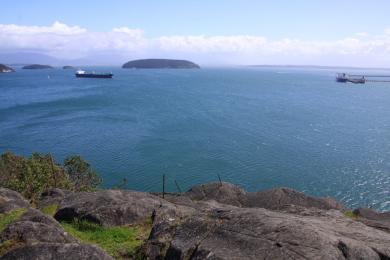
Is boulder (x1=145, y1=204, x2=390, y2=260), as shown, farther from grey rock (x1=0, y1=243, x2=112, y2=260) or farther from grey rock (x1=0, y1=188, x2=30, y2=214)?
grey rock (x1=0, y1=188, x2=30, y2=214)

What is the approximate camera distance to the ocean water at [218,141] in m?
65.2

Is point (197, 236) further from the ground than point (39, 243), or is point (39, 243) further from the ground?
point (39, 243)

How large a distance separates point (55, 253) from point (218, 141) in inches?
3048

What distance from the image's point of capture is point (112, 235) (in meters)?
20.2

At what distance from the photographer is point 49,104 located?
143m

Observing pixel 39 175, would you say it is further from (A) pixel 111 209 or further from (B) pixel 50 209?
(A) pixel 111 209

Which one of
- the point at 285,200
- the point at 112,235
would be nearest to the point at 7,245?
the point at 112,235

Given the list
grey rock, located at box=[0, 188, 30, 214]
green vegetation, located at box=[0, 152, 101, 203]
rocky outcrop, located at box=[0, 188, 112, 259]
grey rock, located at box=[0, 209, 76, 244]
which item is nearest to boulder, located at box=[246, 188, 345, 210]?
grey rock, located at box=[0, 188, 30, 214]

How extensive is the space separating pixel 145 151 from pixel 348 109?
89989mm

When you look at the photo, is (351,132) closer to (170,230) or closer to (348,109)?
(348,109)

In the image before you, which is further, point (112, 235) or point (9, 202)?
point (9, 202)

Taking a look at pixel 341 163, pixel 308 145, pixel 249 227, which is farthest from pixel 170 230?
pixel 308 145

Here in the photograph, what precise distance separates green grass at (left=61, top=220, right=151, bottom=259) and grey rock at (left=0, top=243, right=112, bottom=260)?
188 inches

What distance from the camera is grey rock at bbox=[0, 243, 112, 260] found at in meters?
12.1
